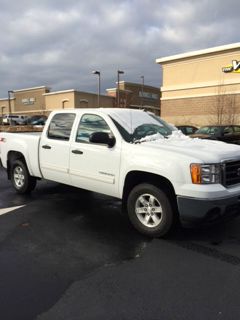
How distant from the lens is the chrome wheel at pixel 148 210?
5277mm

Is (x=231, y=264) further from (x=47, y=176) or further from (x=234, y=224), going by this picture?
(x=47, y=176)

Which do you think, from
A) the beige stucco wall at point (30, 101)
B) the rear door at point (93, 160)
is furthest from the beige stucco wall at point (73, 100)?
the rear door at point (93, 160)

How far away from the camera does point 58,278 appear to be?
3998mm

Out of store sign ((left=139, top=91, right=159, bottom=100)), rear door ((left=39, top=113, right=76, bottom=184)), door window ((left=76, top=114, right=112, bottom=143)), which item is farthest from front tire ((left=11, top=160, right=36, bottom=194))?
store sign ((left=139, top=91, right=159, bottom=100))

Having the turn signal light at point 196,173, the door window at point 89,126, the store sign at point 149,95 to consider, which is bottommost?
the turn signal light at point 196,173

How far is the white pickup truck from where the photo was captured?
15.9 ft

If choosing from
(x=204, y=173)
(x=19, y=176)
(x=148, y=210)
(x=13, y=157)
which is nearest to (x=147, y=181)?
(x=148, y=210)

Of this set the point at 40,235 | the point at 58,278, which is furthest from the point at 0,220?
the point at 58,278

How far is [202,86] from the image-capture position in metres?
32.3

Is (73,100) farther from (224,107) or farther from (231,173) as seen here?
(231,173)

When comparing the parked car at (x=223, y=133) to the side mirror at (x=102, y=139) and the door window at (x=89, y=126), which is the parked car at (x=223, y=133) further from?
the side mirror at (x=102, y=139)

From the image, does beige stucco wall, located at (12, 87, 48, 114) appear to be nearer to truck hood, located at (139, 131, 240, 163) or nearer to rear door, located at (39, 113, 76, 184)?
rear door, located at (39, 113, 76, 184)

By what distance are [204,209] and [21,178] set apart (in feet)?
15.7

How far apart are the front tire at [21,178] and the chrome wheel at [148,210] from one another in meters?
3.40
